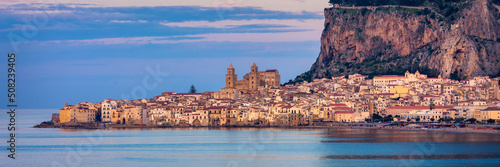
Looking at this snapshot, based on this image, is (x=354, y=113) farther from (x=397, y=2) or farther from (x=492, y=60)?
(x=397, y=2)

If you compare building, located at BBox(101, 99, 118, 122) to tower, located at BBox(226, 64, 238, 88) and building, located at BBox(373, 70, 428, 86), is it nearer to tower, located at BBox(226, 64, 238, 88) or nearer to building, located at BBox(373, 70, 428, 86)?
tower, located at BBox(226, 64, 238, 88)

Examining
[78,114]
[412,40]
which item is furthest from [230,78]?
[78,114]

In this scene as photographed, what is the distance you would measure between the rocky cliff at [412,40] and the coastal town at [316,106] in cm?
462

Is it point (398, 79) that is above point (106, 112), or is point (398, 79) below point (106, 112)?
above

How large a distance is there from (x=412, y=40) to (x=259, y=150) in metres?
80.3

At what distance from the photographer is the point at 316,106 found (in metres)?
107

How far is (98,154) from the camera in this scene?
5938 cm

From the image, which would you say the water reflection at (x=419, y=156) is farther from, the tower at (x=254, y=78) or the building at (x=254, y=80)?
the tower at (x=254, y=78)

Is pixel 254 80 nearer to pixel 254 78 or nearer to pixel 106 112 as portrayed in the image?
pixel 254 78

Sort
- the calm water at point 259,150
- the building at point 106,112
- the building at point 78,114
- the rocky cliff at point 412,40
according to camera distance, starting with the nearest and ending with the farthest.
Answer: the calm water at point 259,150, the building at point 106,112, the building at point 78,114, the rocky cliff at point 412,40

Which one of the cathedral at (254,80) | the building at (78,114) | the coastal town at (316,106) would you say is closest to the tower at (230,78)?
the cathedral at (254,80)

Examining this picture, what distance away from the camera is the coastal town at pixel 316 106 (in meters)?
103

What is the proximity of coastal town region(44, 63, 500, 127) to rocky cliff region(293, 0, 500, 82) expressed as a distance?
4.62 meters

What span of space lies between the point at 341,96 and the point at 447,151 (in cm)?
5912
